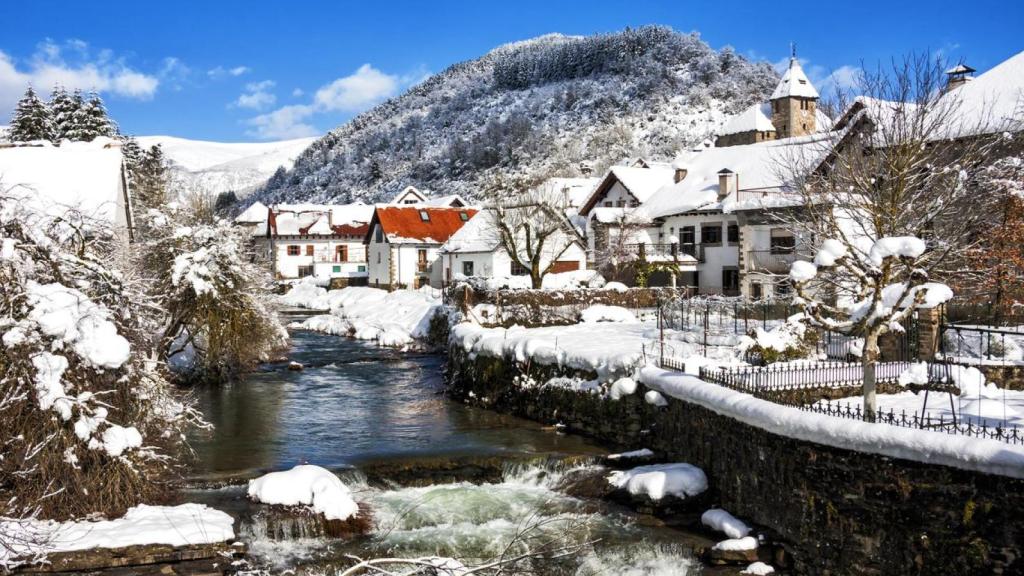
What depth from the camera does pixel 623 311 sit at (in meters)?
38.2

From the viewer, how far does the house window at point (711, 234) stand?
149 feet

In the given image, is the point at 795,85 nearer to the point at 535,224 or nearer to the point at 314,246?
the point at 535,224

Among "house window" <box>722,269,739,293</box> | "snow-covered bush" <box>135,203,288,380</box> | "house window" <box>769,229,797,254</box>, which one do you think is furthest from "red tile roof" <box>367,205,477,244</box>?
"snow-covered bush" <box>135,203,288,380</box>

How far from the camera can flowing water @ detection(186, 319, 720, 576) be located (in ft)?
51.0

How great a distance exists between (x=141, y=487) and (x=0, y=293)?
4304 millimetres

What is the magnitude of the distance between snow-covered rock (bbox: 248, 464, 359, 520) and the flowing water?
36 centimetres

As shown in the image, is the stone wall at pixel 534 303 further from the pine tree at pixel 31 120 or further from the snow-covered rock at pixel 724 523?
the pine tree at pixel 31 120

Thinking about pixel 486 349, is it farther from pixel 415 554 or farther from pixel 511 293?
pixel 415 554

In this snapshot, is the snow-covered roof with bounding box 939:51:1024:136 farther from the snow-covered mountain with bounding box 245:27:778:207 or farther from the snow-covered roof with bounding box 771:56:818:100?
the snow-covered mountain with bounding box 245:27:778:207

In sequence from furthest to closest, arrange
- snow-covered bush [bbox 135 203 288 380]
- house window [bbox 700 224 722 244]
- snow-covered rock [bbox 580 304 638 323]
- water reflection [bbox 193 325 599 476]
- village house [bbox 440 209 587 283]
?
village house [bbox 440 209 587 283]
house window [bbox 700 224 722 244]
snow-covered rock [bbox 580 304 638 323]
snow-covered bush [bbox 135 203 288 380]
water reflection [bbox 193 325 599 476]

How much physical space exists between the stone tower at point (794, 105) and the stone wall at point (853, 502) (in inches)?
2253

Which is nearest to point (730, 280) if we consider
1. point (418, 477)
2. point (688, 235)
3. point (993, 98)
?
point (688, 235)

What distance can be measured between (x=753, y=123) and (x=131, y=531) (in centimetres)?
6665

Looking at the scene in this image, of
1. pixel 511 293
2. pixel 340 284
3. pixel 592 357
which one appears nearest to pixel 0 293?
pixel 592 357
